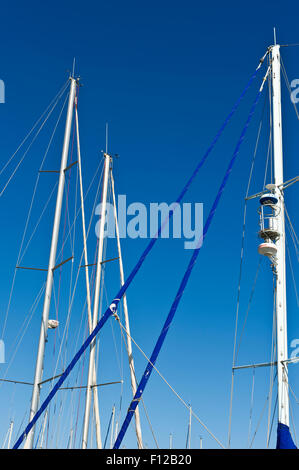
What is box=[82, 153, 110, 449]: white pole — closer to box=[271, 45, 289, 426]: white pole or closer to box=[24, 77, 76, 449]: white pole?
box=[24, 77, 76, 449]: white pole

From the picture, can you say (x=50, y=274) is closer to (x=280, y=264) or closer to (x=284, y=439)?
(x=280, y=264)

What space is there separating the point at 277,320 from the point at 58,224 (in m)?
8.69

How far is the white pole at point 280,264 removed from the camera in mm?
16641

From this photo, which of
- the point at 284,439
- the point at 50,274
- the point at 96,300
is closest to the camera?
the point at 284,439

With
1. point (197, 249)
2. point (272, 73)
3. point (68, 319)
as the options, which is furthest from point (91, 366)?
point (272, 73)

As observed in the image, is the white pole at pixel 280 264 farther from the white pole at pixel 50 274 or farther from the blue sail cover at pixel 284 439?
the white pole at pixel 50 274

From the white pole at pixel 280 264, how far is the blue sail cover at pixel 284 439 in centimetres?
149

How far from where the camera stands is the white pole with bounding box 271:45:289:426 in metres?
16.6

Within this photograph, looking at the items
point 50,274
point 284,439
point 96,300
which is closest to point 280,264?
point 284,439

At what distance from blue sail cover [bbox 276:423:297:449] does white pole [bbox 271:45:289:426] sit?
1489mm

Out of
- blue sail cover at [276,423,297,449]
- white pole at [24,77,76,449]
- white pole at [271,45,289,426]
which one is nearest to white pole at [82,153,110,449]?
white pole at [24,77,76,449]

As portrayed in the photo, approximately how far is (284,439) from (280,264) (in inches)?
246

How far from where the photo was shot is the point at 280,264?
18.5 m
